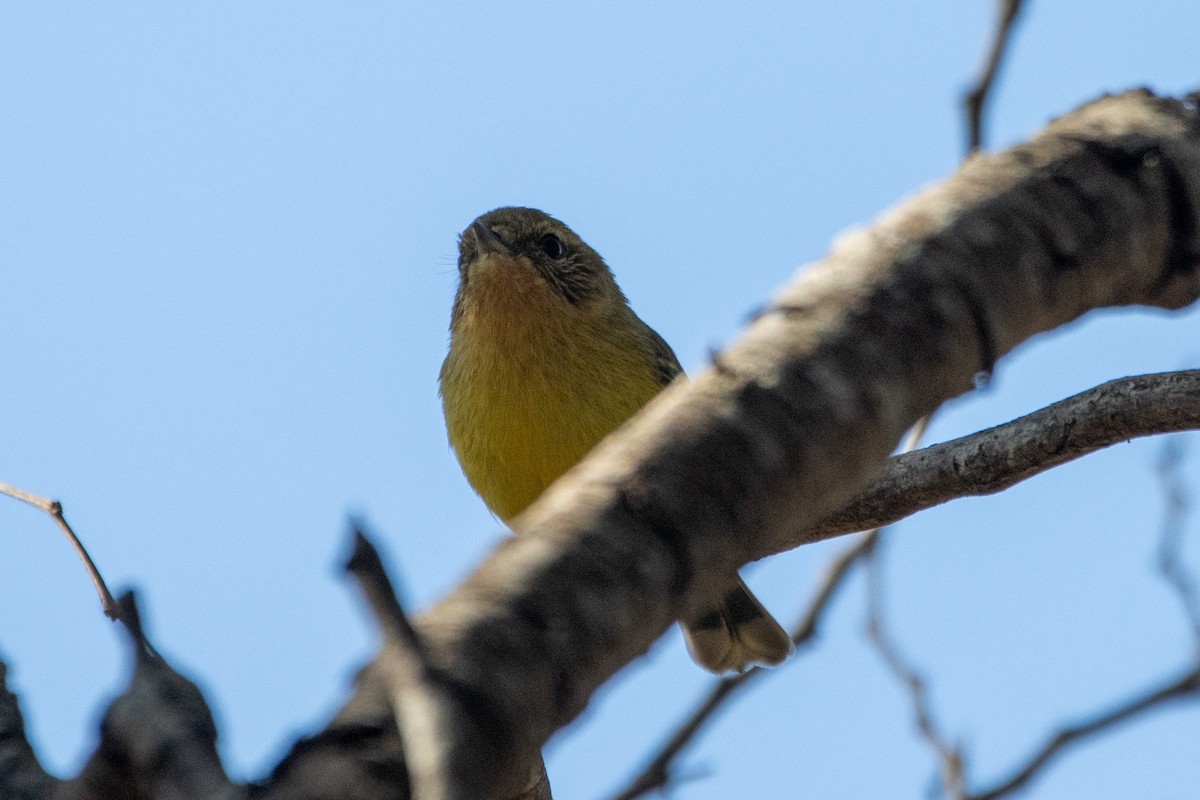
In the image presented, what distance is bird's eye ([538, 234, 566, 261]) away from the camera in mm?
7816

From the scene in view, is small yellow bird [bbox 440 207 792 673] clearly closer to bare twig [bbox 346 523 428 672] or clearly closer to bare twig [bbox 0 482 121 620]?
bare twig [bbox 0 482 121 620]

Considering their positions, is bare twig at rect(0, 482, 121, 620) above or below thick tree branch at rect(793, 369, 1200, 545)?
above

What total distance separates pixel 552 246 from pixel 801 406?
20.0 ft

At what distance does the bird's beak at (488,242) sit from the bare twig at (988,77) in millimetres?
3634

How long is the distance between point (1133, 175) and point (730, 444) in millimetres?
1106

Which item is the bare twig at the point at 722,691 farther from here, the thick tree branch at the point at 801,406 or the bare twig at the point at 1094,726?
the thick tree branch at the point at 801,406

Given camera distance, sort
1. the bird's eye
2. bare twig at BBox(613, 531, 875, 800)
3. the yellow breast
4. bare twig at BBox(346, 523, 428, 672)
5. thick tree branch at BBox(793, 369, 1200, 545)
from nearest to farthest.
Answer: bare twig at BBox(346, 523, 428, 672) → thick tree branch at BBox(793, 369, 1200, 545) → bare twig at BBox(613, 531, 875, 800) → the yellow breast → the bird's eye

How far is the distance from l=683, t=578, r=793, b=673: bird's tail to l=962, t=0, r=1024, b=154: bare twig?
366cm

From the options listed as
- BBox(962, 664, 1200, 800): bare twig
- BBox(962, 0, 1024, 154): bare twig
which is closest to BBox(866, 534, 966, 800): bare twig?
BBox(962, 664, 1200, 800): bare twig

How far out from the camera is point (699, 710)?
6.39 meters

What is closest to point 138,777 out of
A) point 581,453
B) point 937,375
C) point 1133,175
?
point 937,375

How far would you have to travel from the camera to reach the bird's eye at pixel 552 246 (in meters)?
7.82

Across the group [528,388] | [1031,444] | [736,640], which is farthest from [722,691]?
[1031,444]

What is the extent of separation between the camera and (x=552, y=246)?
7910 millimetres
